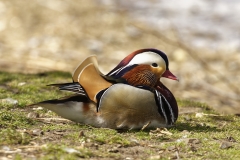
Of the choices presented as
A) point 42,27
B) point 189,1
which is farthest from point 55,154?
point 189,1

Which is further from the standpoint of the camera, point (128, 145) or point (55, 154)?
point (128, 145)

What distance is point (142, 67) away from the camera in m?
4.52

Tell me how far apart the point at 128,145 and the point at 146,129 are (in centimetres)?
68

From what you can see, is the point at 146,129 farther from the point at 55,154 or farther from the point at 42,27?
the point at 42,27

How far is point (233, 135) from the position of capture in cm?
450

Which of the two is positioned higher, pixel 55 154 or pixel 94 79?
pixel 94 79

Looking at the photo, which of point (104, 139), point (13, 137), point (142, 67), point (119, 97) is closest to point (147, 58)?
point (142, 67)

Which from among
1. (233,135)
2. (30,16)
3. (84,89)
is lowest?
(233,135)

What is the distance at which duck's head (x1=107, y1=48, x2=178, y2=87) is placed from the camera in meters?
4.50

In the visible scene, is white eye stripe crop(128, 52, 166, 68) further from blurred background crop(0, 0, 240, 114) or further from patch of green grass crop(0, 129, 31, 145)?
blurred background crop(0, 0, 240, 114)

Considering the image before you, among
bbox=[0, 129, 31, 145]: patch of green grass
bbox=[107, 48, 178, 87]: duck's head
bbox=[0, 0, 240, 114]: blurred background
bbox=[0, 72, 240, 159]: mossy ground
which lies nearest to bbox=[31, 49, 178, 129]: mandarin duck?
bbox=[107, 48, 178, 87]: duck's head

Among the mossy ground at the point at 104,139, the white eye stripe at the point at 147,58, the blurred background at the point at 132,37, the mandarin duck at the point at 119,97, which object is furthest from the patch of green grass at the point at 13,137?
the blurred background at the point at 132,37

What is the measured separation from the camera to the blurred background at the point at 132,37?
9.66 metres

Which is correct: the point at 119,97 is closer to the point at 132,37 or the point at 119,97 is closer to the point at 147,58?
the point at 147,58
